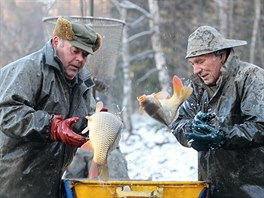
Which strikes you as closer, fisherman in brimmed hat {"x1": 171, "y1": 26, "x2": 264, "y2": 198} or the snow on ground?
fisherman in brimmed hat {"x1": 171, "y1": 26, "x2": 264, "y2": 198}

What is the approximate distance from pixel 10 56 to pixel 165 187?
49.6ft

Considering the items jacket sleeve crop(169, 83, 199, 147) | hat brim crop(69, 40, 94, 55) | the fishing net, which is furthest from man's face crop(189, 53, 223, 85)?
the fishing net

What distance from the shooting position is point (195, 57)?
19.5 feet

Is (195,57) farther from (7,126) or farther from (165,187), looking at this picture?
(7,126)

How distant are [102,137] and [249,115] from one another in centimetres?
127

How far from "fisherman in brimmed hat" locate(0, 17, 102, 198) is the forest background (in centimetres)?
1080

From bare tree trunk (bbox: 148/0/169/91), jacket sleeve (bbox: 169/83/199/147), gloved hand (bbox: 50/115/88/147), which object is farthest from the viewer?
bare tree trunk (bbox: 148/0/169/91)

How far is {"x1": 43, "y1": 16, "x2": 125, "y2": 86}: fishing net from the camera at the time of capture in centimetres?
882

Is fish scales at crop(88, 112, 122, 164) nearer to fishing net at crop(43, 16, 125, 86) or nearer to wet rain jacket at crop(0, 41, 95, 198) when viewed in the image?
wet rain jacket at crop(0, 41, 95, 198)

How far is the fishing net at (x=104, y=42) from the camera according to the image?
8.82m

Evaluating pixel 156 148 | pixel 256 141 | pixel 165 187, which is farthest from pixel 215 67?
pixel 156 148

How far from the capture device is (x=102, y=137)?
16.9 feet

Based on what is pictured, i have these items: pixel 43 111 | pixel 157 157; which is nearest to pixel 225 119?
pixel 43 111

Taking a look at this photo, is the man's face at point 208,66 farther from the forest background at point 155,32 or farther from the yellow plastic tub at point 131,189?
the forest background at point 155,32
